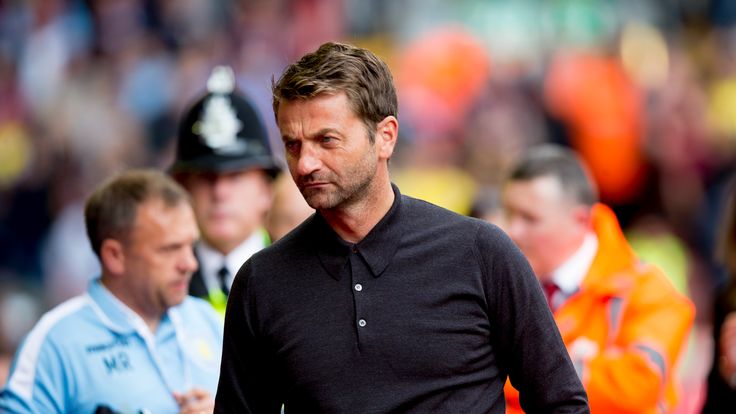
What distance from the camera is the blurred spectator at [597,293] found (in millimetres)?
5742

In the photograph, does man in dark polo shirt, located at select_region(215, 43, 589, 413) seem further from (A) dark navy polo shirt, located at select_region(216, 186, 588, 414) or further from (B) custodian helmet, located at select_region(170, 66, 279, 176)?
(B) custodian helmet, located at select_region(170, 66, 279, 176)

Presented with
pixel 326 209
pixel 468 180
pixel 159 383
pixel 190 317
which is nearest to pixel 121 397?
pixel 159 383

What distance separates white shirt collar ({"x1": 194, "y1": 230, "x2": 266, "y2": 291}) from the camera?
621 cm

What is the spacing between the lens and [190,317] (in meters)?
5.37

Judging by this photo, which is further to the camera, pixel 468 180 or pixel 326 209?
pixel 468 180

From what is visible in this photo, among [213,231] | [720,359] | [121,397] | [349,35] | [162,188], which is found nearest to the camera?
[121,397]

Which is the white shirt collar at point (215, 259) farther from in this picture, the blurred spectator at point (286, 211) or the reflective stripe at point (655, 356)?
the reflective stripe at point (655, 356)

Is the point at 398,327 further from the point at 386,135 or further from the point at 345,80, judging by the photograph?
the point at 345,80

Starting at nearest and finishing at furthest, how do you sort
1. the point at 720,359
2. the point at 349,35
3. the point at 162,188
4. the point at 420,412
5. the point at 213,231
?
the point at 420,412
the point at 162,188
the point at 720,359
the point at 213,231
the point at 349,35

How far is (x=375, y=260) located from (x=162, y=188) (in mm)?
1681

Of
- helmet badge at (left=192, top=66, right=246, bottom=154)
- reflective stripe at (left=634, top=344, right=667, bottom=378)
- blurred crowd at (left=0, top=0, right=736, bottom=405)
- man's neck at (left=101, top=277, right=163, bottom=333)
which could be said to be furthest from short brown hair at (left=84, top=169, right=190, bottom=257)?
blurred crowd at (left=0, top=0, right=736, bottom=405)

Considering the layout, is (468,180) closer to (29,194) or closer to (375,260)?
(29,194)

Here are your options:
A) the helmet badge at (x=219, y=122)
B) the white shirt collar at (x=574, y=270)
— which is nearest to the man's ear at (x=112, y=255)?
the helmet badge at (x=219, y=122)

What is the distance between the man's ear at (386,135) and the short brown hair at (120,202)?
5.25ft
